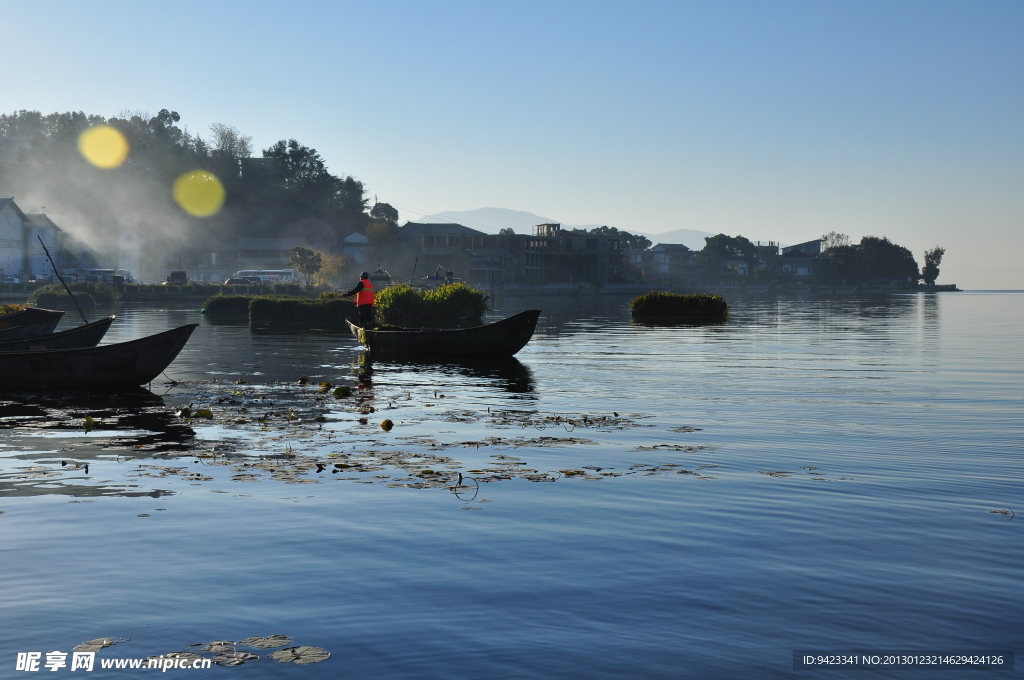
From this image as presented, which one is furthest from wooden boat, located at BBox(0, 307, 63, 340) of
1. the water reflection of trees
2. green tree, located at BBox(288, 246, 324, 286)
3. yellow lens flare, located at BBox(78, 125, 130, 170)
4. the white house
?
yellow lens flare, located at BBox(78, 125, 130, 170)

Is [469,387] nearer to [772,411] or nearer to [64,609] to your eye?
[772,411]

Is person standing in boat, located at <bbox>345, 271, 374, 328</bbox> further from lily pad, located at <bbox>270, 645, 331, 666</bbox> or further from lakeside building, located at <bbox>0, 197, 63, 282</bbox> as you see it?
lakeside building, located at <bbox>0, 197, 63, 282</bbox>

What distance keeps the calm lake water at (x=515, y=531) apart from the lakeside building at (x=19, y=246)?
4027 inches

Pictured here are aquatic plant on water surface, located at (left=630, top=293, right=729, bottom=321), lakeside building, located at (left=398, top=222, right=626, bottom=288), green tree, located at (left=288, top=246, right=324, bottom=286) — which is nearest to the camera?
aquatic plant on water surface, located at (left=630, top=293, right=729, bottom=321)

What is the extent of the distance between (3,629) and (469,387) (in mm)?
18056

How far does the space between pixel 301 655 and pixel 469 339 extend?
80.8ft

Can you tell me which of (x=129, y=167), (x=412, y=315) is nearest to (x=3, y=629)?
(x=412, y=315)

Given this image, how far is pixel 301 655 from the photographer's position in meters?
6.64

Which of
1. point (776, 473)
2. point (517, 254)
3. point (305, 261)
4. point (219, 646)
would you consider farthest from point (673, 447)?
point (517, 254)

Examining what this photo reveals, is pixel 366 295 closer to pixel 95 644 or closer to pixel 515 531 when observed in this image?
pixel 515 531

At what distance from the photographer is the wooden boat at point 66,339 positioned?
2512cm

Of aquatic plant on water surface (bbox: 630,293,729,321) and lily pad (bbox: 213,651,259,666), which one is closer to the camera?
lily pad (bbox: 213,651,259,666)

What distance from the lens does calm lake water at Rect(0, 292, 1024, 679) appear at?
277 inches

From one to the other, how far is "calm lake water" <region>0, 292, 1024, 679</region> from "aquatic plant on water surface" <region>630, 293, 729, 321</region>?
4992cm
